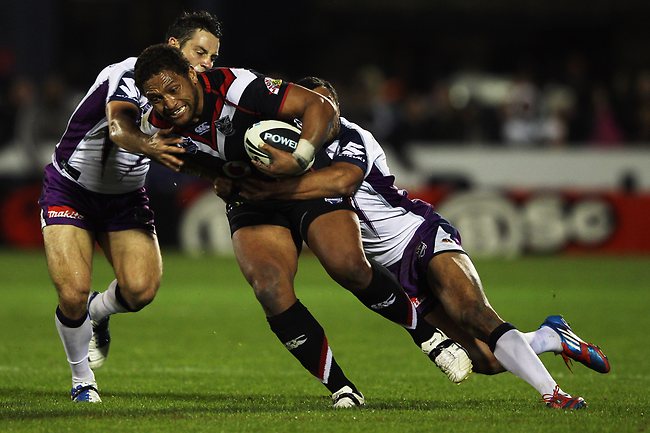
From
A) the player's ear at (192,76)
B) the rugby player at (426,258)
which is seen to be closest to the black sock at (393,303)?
the rugby player at (426,258)

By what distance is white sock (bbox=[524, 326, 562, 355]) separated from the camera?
6.87 metres

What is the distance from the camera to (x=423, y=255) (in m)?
7.18

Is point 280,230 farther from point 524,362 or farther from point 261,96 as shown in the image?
point 524,362

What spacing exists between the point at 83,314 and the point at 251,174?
Result: 1.44 metres

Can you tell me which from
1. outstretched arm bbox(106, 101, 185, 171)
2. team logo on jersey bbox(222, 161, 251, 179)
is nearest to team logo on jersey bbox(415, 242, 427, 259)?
team logo on jersey bbox(222, 161, 251, 179)

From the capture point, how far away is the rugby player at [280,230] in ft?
21.2

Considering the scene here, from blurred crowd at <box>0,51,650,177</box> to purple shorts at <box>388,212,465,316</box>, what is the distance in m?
11.7

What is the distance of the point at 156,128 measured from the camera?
6.84 metres

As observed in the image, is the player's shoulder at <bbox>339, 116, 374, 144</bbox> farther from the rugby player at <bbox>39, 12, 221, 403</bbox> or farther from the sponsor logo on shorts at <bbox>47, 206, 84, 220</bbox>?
the sponsor logo on shorts at <bbox>47, 206, 84, 220</bbox>

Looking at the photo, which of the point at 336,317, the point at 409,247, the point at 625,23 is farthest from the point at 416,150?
the point at 409,247

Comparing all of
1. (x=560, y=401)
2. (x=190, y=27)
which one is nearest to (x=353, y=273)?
(x=560, y=401)

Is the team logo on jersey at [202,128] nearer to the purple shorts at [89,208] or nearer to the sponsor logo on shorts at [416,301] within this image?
the purple shorts at [89,208]

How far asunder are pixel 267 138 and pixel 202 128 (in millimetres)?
404

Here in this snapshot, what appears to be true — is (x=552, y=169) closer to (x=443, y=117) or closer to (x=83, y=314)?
(x=443, y=117)
